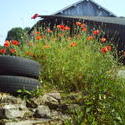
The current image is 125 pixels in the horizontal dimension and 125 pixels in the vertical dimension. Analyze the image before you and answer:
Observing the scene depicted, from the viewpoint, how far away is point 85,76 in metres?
8.58

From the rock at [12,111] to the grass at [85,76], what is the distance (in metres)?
0.67

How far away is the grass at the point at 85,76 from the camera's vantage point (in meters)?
7.13

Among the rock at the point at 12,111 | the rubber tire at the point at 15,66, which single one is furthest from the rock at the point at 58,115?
the rubber tire at the point at 15,66

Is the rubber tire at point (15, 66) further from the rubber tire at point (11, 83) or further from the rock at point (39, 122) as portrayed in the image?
the rock at point (39, 122)

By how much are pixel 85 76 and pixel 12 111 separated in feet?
7.01

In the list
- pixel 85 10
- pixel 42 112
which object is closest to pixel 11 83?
pixel 42 112

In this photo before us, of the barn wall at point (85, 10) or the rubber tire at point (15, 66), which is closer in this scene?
the rubber tire at point (15, 66)

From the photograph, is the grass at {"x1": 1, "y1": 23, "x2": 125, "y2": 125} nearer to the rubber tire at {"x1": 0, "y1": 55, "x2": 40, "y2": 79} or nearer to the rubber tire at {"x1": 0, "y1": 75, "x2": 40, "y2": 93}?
Answer: the rubber tire at {"x1": 0, "y1": 75, "x2": 40, "y2": 93}

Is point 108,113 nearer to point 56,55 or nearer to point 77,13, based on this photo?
point 56,55

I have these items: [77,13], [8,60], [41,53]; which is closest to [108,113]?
[8,60]

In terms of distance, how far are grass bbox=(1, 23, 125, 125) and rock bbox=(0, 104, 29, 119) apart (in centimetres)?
67

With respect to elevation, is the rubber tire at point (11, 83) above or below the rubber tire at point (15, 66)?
below

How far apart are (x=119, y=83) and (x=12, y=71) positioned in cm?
217

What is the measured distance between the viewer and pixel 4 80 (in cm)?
765
